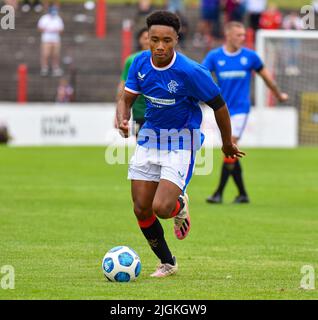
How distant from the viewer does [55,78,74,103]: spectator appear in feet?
103

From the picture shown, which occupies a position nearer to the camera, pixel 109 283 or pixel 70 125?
pixel 109 283

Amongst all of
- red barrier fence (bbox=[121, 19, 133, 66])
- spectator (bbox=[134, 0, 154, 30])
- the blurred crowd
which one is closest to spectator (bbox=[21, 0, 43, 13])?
the blurred crowd

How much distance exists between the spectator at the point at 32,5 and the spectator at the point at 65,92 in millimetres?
4515

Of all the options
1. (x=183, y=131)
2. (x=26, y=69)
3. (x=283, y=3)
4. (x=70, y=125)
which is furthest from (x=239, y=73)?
(x=283, y=3)

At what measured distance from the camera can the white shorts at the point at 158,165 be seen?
9.36 meters

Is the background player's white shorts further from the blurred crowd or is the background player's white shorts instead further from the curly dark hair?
the blurred crowd

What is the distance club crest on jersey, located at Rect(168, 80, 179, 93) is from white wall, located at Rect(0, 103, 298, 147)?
19.6 m

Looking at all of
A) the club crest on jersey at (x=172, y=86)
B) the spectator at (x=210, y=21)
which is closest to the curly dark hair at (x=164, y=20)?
the club crest on jersey at (x=172, y=86)

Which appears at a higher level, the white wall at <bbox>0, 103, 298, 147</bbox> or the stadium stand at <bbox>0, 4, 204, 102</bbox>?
the stadium stand at <bbox>0, 4, 204, 102</bbox>

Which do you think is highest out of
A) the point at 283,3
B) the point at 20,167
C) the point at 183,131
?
the point at 283,3

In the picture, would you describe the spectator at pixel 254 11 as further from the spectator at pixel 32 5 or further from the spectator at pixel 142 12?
the spectator at pixel 32 5

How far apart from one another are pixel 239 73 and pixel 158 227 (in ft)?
23.2
